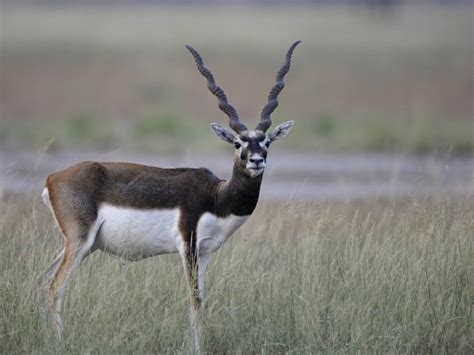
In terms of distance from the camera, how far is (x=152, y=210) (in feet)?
29.2

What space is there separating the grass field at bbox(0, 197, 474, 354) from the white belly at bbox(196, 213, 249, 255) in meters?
0.35

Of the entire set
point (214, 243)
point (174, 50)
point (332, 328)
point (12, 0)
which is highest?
point (12, 0)

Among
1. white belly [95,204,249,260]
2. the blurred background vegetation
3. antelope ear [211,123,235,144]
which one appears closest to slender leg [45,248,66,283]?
white belly [95,204,249,260]

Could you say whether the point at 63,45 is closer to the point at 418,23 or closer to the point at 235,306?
the point at 418,23

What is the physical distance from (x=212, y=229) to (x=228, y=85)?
2564 centimetres

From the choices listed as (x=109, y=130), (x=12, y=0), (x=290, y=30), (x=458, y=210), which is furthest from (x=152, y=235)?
(x=12, y=0)

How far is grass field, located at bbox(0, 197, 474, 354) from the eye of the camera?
845 centimetres

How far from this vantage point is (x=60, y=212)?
29.2ft

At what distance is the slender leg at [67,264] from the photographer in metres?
8.63

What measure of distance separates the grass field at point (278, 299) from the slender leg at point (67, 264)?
0.14 m

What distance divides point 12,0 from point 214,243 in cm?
9436

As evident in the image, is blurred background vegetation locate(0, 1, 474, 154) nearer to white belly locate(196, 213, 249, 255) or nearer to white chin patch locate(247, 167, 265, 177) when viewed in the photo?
white belly locate(196, 213, 249, 255)

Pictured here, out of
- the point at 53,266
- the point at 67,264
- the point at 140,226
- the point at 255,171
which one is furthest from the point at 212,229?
the point at 53,266

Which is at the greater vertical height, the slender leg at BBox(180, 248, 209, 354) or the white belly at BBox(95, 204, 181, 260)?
the white belly at BBox(95, 204, 181, 260)
